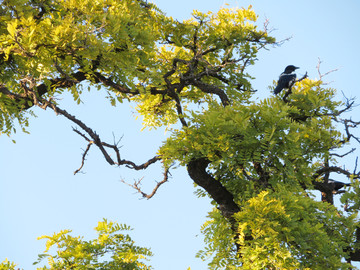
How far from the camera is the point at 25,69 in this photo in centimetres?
935

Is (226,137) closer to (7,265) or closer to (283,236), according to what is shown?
(283,236)

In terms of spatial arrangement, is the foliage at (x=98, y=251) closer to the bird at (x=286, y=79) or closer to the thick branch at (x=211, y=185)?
the thick branch at (x=211, y=185)

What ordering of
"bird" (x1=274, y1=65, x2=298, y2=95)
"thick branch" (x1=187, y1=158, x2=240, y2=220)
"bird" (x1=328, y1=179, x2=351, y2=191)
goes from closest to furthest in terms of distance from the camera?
1. "thick branch" (x1=187, y1=158, x2=240, y2=220)
2. "bird" (x1=274, y1=65, x2=298, y2=95)
3. "bird" (x1=328, y1=179, x2=351, y2=191)

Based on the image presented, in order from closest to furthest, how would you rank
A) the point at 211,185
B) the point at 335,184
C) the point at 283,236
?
the point at 283,236
the point at 211,185
the point at 335,184

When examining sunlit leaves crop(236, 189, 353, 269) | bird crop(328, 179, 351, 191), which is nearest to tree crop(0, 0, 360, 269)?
sunlit leaves crop(236, 189, 353, 269)

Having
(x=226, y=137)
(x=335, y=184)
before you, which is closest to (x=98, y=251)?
(x=226, y=137)

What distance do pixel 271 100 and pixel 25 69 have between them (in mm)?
5947

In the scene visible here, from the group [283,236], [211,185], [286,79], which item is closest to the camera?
[283,236]

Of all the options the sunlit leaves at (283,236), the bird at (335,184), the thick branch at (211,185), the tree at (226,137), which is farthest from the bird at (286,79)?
the sunlit leaves at (283,236)

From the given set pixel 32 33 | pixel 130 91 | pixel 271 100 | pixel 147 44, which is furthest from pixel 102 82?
pixel 271 100

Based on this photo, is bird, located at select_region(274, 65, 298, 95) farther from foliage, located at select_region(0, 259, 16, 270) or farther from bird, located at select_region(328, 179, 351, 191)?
foliage, located at select_region(0, 259, 16, 270)

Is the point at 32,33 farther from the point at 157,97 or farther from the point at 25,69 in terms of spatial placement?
the point at 157,97

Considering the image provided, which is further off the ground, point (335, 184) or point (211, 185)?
point (335, 184)

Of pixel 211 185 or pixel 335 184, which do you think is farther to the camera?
pixel 335 184
